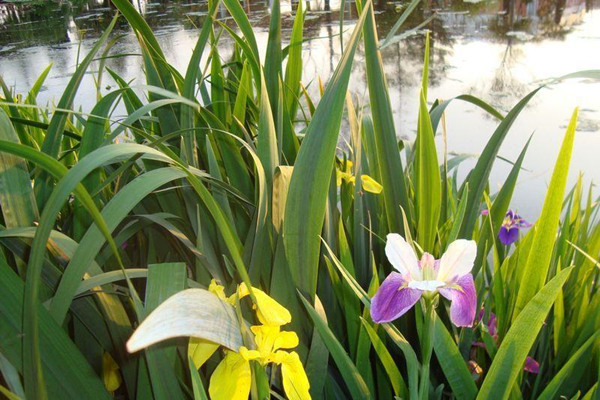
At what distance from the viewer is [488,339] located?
675 mm

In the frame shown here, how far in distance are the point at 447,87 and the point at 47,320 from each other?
10.8 ft

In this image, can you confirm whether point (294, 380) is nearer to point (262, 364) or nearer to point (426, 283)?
point (262, 364)

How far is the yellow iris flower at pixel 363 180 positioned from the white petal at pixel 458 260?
31 centimetres

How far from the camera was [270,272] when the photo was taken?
72 centimetres

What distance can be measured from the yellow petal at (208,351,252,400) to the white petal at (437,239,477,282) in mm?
209

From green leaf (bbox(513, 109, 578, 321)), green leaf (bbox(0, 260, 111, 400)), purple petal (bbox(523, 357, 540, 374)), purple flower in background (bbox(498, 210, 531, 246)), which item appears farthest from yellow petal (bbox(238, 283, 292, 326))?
purple flower in background (bbox(498, 210, 531, 246))

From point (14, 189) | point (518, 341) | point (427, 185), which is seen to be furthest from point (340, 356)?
point (14, 189)

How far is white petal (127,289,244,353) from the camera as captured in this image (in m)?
0.32

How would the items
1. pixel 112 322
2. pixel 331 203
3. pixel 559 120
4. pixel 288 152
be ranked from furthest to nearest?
pixel 559 120 → pixel 288 152 → pixel 331 203 → pixel 112 322

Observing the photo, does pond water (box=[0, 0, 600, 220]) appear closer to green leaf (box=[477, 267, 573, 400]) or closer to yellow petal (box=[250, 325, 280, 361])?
green leaf (box=[477, 267, 573, 400])

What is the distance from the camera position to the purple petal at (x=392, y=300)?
0.48m

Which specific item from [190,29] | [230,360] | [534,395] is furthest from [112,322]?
[190,29]

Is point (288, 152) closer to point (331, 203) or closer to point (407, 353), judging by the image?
point (331, 203)

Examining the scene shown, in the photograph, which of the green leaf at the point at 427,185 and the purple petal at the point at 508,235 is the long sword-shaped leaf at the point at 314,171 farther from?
the purple petal at the point at 508,235
